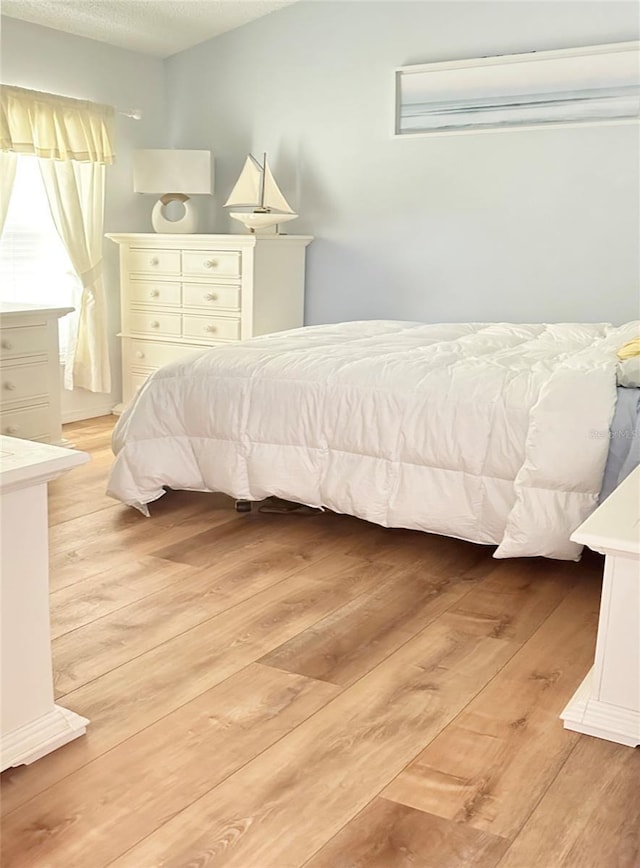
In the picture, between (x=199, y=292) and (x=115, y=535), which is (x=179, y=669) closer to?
(x=115, y=535)

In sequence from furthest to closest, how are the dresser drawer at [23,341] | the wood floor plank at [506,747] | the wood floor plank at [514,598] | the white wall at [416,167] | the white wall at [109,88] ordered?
the white wall at [109,88]
the white wall at [416,167]
the dresser drawer at [23,341]
the wood floor plank at [514,598]
the wood floor plank at [506,747]

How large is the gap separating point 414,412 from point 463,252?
6.97 ft

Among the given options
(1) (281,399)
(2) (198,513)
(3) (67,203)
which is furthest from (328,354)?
(3) (67,203)

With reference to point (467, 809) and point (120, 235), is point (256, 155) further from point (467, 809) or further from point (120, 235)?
point (467, 809)

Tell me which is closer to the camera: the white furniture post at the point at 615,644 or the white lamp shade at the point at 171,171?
the white furniture post at the point at 615,644

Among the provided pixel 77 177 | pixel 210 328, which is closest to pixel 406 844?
pixel 210 328

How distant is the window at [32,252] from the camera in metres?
4.59

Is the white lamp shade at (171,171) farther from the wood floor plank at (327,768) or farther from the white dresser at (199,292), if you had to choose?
the wood floor plank at (327,768)

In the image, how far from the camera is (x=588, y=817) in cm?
158

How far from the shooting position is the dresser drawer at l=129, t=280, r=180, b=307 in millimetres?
4941

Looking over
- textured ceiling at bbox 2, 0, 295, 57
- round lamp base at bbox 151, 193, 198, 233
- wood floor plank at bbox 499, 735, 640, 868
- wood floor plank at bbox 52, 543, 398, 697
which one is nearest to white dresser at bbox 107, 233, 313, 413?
round lamp base at bbox 151, 193, 198, 233

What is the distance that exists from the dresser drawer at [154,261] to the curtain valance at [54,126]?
520 millimetres

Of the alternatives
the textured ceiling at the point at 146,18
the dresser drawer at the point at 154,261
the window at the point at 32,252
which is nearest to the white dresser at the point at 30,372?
the window at the point at 32,252

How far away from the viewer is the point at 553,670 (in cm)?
213
